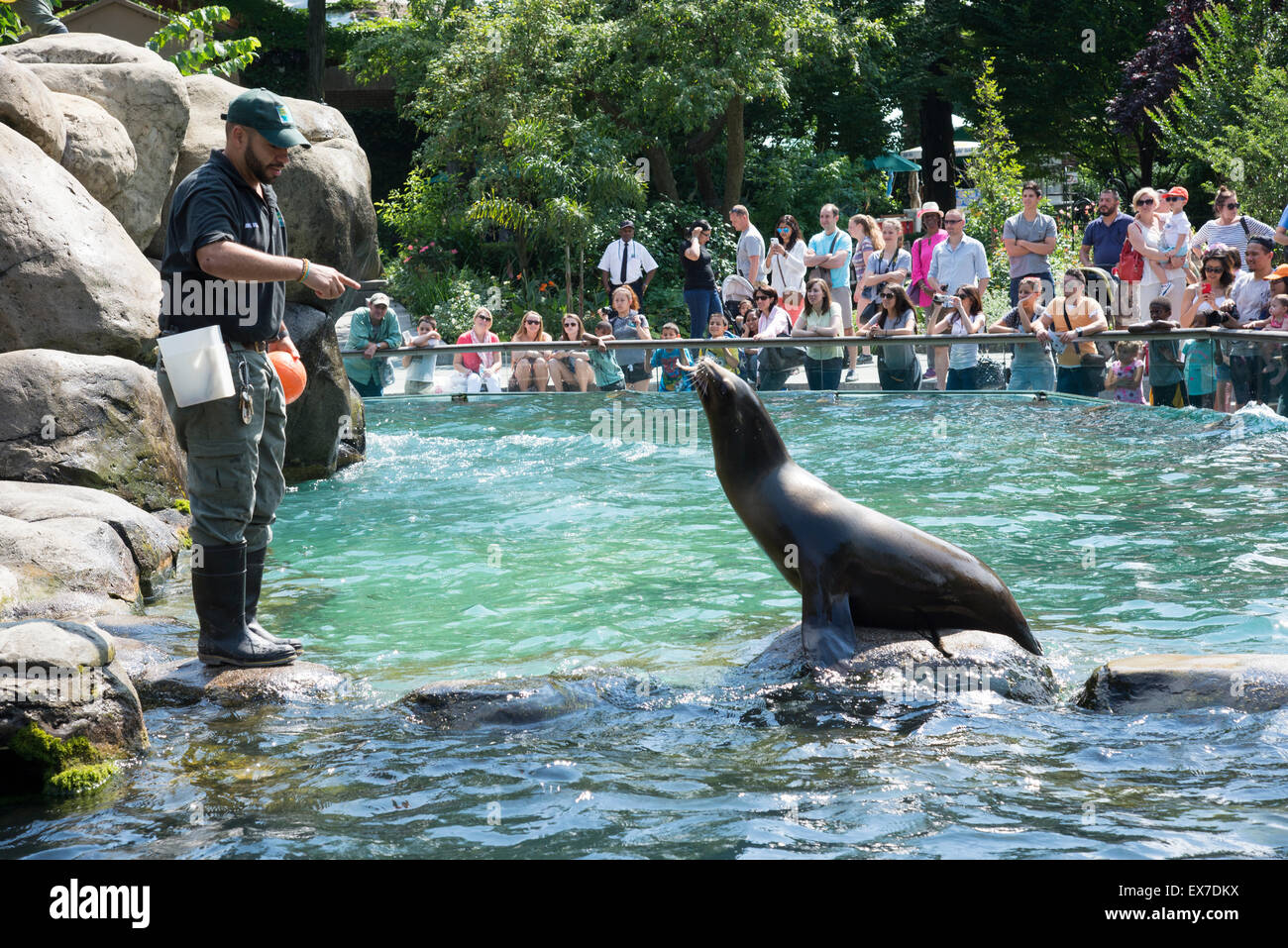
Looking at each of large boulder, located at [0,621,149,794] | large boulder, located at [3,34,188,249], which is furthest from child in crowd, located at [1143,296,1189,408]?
large boulder, located at [0,621,149,794]

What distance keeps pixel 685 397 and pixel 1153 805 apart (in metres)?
9.12

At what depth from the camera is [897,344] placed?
40.1 feet

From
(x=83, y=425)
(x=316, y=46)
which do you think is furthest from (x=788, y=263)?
(x=316, y=46)

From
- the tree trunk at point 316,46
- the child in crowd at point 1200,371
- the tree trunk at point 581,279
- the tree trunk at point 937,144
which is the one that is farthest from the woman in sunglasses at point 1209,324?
the tree trunk at point 316,46

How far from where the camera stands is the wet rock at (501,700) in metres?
4.56

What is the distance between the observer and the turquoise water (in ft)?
12.0

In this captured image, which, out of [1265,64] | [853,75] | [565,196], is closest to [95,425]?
[565,196]

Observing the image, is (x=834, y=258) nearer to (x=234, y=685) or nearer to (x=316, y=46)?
(x=234, y=685)

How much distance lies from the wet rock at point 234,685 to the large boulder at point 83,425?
10.1ft

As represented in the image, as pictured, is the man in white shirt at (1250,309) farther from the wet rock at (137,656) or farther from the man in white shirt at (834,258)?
the wet rock at (137,656)

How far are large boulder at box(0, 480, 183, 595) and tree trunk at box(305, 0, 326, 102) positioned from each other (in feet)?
73.1

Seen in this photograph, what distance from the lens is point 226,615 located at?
494cm

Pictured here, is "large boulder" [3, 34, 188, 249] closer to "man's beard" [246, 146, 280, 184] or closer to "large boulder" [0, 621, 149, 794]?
"man's beard" [246, 146, 280, 184]
